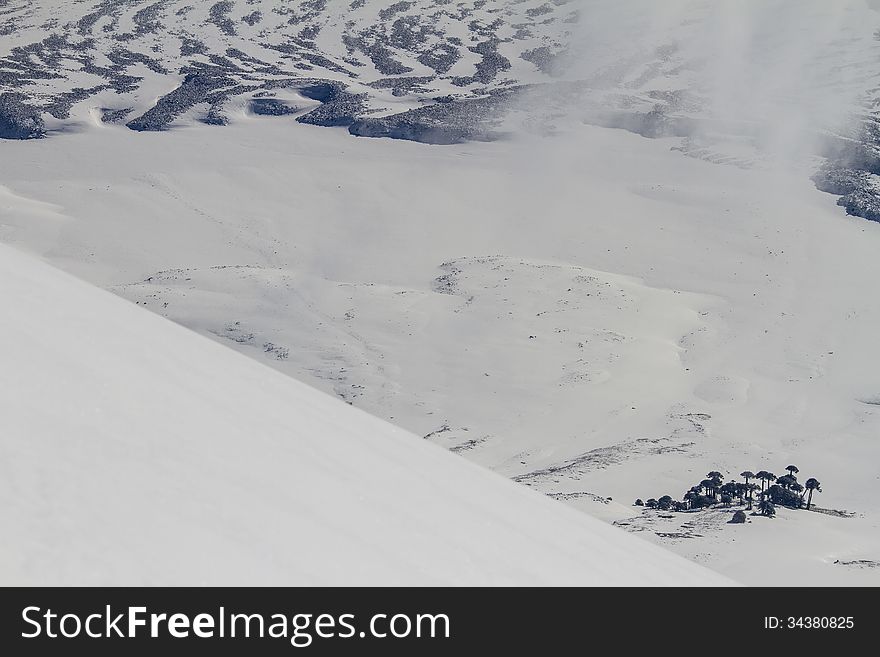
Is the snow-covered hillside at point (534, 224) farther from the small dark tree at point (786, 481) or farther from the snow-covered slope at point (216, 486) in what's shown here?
the snow-covered slope at point (216, 486)

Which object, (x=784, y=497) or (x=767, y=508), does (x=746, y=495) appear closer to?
(x=784, y=497)

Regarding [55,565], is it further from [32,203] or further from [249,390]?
[32,203]

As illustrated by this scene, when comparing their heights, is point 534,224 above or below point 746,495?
above

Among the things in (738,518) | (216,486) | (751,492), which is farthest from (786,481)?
(216,486)

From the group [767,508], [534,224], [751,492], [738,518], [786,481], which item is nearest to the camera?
[738,518]

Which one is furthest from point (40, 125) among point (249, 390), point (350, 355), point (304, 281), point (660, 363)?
point (249, 390)

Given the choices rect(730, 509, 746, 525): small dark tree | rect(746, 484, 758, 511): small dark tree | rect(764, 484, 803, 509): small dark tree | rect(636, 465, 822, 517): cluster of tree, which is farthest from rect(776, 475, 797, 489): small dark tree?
rect(730, 509, 746, 525): small dark tree
